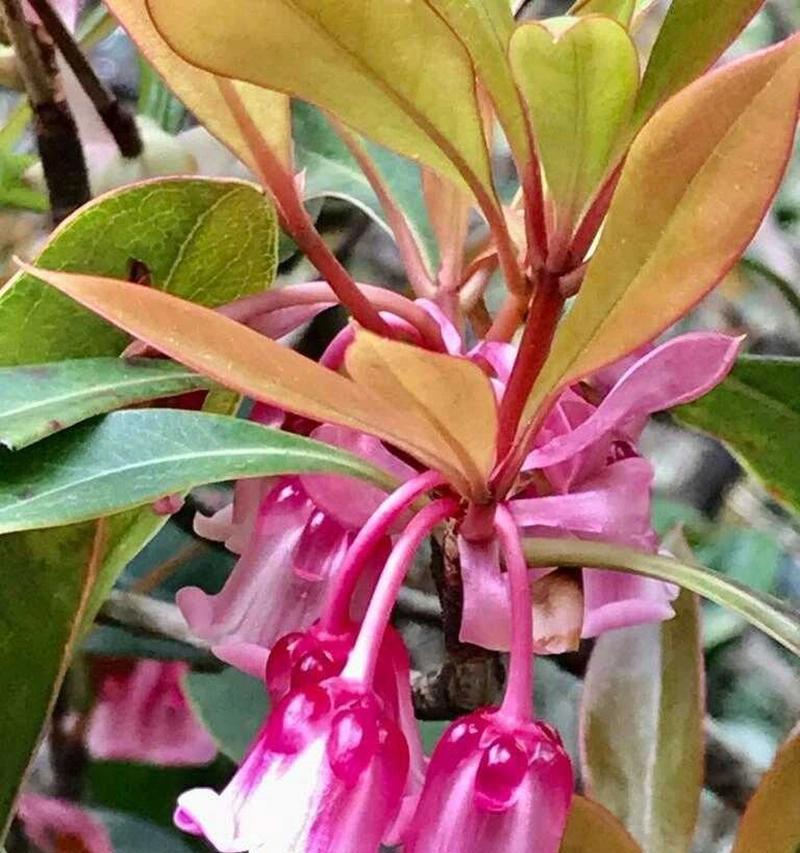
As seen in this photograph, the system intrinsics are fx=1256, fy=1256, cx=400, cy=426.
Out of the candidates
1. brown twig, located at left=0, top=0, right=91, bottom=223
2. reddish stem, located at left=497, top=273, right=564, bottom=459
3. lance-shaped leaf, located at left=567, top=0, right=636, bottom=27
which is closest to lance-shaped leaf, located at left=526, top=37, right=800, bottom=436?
reddish stem, located at left=497, top=273, right=564, bottom=459

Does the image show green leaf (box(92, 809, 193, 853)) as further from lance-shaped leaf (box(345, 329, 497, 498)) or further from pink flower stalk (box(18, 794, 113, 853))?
lance-shaped leaf (box(345, 329, 497, 498))

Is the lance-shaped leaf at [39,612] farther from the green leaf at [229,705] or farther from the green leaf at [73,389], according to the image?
the green leaf at [229,705]

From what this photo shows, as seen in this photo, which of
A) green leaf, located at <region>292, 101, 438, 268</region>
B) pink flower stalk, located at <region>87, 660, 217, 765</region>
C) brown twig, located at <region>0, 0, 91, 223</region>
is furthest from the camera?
pink flower stalk, located at <region>87, 660, 217, 765</region>

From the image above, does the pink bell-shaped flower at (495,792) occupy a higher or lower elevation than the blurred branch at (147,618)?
higher

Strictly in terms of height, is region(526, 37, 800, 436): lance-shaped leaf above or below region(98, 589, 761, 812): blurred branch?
above

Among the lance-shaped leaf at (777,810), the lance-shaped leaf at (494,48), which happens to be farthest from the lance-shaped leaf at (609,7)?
the lance-shaped leaf at (777,810)

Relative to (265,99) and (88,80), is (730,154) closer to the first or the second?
(265,99)

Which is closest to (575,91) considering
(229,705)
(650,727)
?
(650,727)
